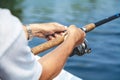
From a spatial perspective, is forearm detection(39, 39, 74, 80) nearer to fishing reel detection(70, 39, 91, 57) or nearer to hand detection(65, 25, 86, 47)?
hand detection(65, 25, 86, 47)

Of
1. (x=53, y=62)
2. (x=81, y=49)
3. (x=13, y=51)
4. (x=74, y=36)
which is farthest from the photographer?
(x=81, y=49)

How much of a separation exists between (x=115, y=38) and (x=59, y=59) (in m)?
11.0

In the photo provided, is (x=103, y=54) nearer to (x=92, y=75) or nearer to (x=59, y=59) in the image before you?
(x=92, y=75)

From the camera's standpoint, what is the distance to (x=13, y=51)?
1806mm

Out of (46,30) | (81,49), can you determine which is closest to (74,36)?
(81,49)

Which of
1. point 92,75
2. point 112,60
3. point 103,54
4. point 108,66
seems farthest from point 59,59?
point 103,54

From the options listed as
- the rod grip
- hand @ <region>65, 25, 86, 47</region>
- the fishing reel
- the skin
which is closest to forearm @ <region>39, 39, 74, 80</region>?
the skin

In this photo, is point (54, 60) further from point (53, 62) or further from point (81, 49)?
point (81, 49)

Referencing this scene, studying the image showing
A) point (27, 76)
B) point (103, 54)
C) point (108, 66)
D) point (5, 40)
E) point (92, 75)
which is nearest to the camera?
point (5, 40)

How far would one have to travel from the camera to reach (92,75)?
840cm

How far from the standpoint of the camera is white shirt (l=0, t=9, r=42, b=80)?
1.78 meters

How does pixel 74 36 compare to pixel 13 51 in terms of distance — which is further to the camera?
pixel 74 36

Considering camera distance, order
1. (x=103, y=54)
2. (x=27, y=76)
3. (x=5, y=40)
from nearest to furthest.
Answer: (x=5, y=40)
(x=27, y=76)
(x=103, y=54)

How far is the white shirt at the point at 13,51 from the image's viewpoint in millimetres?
1775
